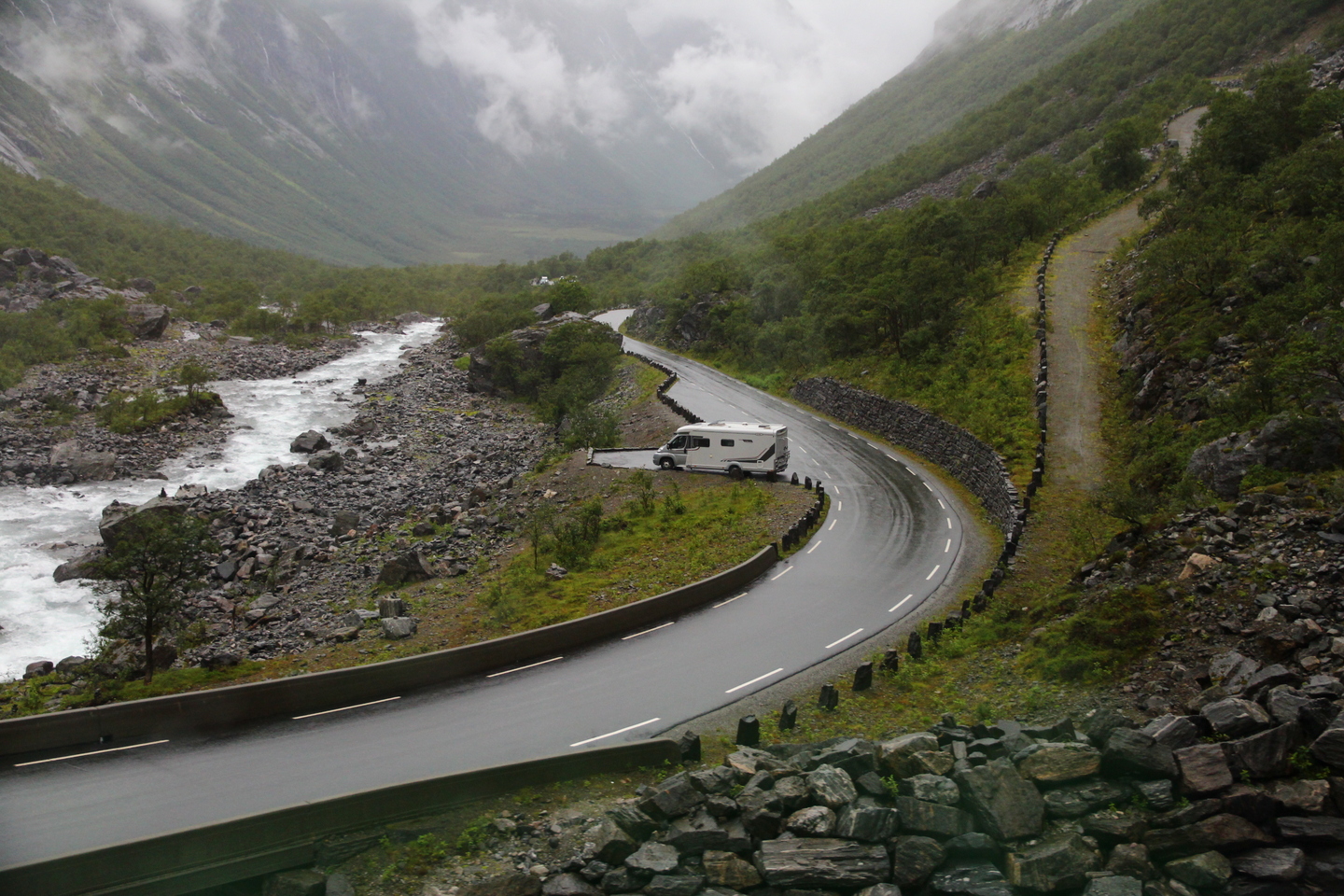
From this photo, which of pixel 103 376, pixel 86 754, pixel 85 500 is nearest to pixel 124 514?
pixel 85 500

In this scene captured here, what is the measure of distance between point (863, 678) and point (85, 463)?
146 feet

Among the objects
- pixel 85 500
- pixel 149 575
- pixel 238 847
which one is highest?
pixel 85 500

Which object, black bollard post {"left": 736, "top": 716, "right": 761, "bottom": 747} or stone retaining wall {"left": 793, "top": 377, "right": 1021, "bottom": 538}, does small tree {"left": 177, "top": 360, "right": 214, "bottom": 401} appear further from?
black bollard post {"left": 736, "top": 716, "right": 761, "bottom": 747}

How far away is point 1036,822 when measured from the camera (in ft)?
35.5

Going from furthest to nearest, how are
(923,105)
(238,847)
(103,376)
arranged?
(923,105) → (103,376) → (238,847)

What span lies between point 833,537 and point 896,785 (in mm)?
18532

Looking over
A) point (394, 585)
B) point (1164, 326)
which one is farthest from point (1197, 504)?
point (394, 585)

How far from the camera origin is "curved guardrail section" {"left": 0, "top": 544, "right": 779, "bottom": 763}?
1516 centimetres

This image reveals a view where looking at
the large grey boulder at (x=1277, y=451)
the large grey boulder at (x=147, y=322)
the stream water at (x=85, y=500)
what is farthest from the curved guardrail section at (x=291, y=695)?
the large grey boulder at (x=147, y=322)

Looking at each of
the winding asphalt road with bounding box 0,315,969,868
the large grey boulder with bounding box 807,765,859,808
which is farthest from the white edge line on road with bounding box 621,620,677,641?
the large grey boulder with bounding box 807,765,859,808

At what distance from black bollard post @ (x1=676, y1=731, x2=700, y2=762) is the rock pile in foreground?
2299 mm

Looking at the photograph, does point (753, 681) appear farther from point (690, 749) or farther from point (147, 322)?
point (147, 322)

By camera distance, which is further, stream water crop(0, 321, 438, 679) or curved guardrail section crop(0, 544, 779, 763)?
stream water crop(0, 321, 438, 679)

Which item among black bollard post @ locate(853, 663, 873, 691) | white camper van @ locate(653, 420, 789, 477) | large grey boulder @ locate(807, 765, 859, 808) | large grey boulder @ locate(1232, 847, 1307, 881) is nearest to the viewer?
large grey boulder @ locate(1232, 847, 1307, 881)
